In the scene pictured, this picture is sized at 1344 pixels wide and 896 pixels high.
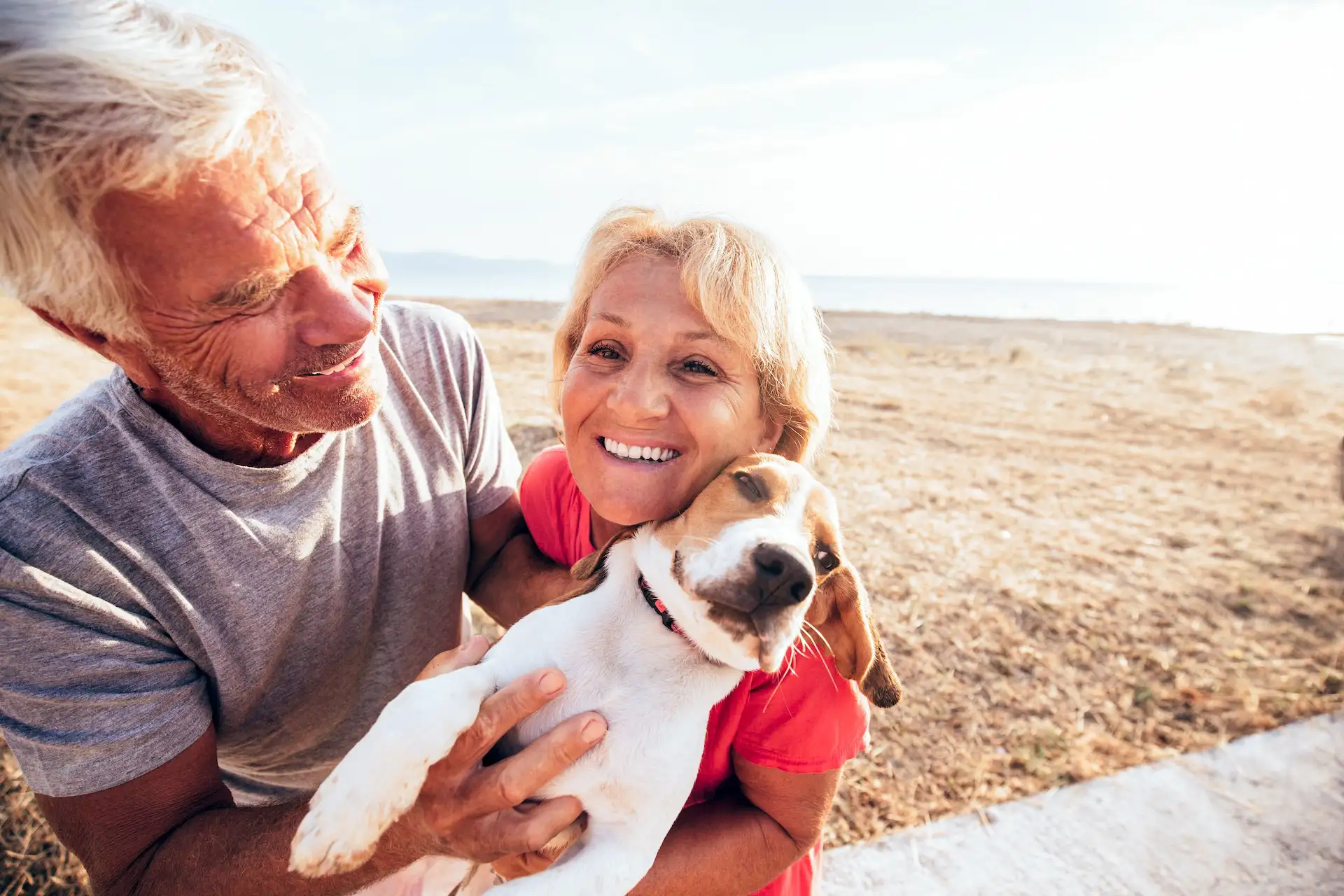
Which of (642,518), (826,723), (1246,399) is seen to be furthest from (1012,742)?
(1246,399)

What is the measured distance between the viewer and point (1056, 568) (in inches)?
195

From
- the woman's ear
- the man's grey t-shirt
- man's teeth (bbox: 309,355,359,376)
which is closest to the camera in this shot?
the man's grey t-shirt

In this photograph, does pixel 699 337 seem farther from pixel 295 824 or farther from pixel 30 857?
pixel 30 857

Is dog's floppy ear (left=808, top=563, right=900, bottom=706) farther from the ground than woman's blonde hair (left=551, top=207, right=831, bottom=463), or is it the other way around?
woman's blonde hair (left=551, top=207, right=831, bottom=463)

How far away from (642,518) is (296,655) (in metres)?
1.01

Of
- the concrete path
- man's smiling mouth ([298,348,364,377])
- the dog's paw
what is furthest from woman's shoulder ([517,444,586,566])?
the concrete path

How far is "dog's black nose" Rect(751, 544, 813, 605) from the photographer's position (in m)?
1.53

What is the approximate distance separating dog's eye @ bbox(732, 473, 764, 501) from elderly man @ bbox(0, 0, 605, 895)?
639 mm

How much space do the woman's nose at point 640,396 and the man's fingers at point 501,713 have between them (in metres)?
0.64

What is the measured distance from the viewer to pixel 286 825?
5.44 feet

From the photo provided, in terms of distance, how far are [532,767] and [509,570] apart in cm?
89

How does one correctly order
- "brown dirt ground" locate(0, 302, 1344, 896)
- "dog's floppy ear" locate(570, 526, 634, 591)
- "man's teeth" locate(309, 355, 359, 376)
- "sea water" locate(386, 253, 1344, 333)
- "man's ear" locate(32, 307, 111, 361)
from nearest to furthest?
"man's ear" locate(32, 307, 111, 361)
"man's teeth" locate(309, 355, 359, 376)
"dog's floppy ear" locate(570, 526, 634, 591)
"brown dirt ground" locate(0, 302, 1344, 896)
"sea water" locate(386, 253, 1344, 333)

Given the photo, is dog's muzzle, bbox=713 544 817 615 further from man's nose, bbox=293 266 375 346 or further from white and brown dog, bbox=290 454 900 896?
man's nose, bbox=293 266 375 346

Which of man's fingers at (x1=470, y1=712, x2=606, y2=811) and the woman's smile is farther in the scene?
the woman's smile
